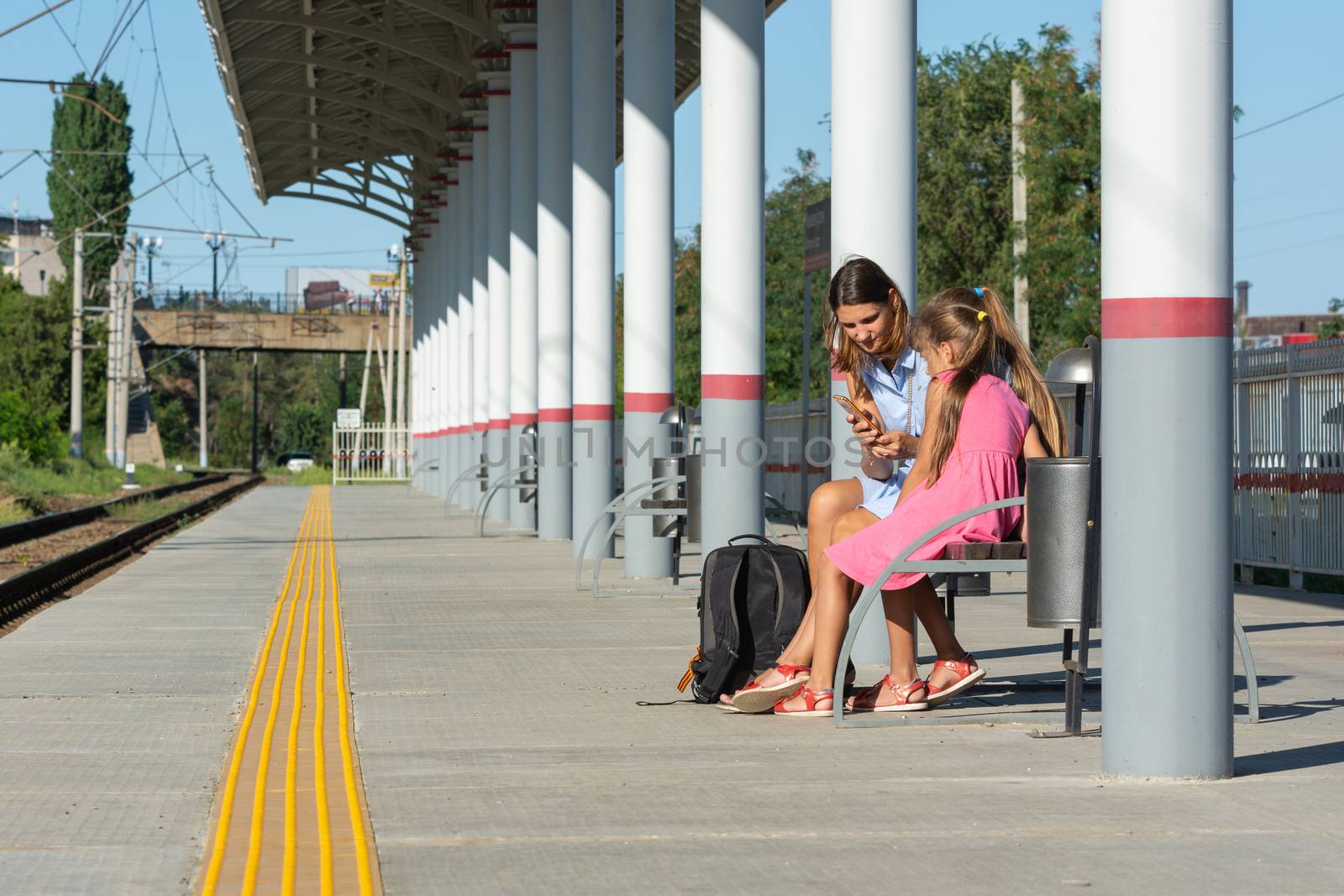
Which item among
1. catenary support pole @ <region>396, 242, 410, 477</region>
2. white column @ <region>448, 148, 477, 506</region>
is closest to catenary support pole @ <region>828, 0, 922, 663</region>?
white column @ <region>448, 148, 477, 506</region>

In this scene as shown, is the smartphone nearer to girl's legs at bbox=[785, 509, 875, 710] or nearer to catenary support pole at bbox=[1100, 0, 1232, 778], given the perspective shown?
girl's legs at bbox=[785, 509, 875, 710]

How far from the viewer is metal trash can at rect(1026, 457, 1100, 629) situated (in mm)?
6445

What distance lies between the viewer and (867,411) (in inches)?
292

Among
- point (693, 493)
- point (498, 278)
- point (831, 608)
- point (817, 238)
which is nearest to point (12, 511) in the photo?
point (498, 278)

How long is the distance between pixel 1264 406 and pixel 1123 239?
388 inches

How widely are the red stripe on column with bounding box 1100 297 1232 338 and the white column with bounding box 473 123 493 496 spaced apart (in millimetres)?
24850

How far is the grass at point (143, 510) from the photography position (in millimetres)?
33438

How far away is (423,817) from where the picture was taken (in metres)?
5.35

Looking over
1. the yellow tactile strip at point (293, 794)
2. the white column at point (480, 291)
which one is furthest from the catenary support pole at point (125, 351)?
the yellow tactile strip at point (293, 794)

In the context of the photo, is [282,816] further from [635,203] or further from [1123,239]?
[635,203]

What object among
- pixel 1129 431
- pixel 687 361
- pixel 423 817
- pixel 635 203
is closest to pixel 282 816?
pixel 423 817

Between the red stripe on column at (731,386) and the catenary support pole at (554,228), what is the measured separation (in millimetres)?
7206

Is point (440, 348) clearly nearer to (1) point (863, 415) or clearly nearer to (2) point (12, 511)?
(2) point (12, 511)

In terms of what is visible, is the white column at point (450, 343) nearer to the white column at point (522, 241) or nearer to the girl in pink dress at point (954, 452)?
the white column at point (522, 241)
